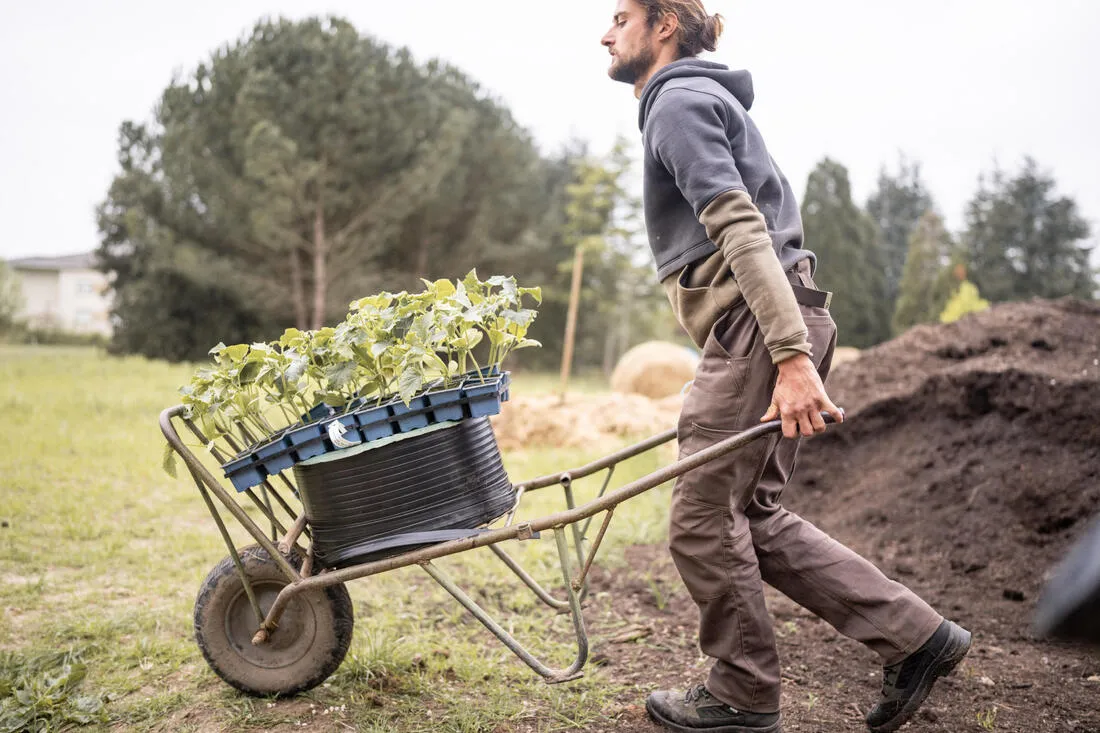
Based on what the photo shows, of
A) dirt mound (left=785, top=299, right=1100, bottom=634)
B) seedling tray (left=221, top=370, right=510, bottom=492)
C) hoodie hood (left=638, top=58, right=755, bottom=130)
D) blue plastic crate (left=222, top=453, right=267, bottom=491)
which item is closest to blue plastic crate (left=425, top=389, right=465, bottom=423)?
seedling tray (left=221, top=370, right=510, bottom=492)

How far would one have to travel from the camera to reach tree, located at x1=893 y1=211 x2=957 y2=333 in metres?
13.8

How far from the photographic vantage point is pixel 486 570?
13.7ft

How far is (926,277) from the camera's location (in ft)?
46.3

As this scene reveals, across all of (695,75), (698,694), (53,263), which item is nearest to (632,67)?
(695,75)

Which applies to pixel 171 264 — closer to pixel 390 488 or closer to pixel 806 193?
pixel 806 193

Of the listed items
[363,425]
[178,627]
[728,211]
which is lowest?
[178,627]

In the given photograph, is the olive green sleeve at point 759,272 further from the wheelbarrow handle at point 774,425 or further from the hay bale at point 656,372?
the hay bale at point 656,372

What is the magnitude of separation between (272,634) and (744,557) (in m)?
1.40

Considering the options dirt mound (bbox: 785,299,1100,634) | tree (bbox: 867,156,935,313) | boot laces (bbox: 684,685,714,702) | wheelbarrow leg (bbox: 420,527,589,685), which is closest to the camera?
wheelbarrow leg (bbox: 420,527,589,685)

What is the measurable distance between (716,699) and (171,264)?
689 inches

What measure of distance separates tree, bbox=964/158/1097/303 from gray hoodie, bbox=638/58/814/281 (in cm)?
1330

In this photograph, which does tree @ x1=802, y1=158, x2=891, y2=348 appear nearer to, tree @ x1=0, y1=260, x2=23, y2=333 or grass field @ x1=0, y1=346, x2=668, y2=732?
grass field @ x1=0, y1=346, x2=668, y2=732

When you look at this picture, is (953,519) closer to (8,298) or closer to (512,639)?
(512,639)

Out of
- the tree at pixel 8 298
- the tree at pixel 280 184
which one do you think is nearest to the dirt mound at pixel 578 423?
the tree at pixel 280 184
